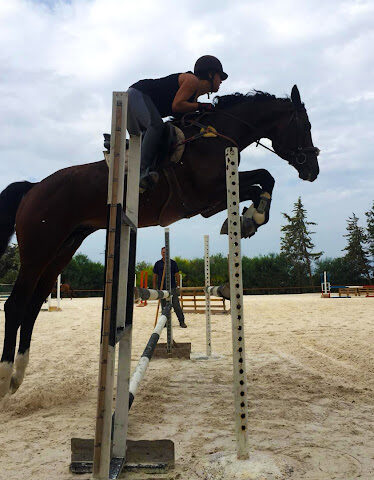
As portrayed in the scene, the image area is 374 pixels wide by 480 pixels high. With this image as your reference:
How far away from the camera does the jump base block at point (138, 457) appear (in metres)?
1.83

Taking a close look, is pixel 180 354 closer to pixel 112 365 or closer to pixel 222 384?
pixel 222 384

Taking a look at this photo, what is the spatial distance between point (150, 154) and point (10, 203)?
1482 mm

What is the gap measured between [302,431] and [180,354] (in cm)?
275

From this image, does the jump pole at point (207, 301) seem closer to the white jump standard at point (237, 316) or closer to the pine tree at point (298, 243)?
the white jump standard at point (237, 316)

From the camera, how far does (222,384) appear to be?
11.9 feet

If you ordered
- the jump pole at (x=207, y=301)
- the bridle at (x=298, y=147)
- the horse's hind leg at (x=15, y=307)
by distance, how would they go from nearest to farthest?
the horse's hind leg at (x=15, y=307) → the bridle at (x=298, y=147) → the jump pole at (x=207, y=301)

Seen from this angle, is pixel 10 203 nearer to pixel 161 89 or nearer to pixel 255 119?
pixel 161 89

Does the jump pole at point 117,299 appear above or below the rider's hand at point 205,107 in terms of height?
below

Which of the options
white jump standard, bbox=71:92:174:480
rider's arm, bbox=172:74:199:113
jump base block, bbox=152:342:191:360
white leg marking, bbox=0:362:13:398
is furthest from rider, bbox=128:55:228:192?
jump base block, bbox=152:342:191:360

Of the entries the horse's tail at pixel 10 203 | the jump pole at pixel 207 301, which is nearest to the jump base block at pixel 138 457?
the horse's tail at pixel 10 203

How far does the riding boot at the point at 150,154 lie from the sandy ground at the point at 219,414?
5.32 feet

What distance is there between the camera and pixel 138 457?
6.32 ft

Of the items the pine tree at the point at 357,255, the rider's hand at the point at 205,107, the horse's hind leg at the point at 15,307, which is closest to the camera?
the horse's hind leg at the point at 15,307

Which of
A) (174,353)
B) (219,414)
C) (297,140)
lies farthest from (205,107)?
(174,353)
